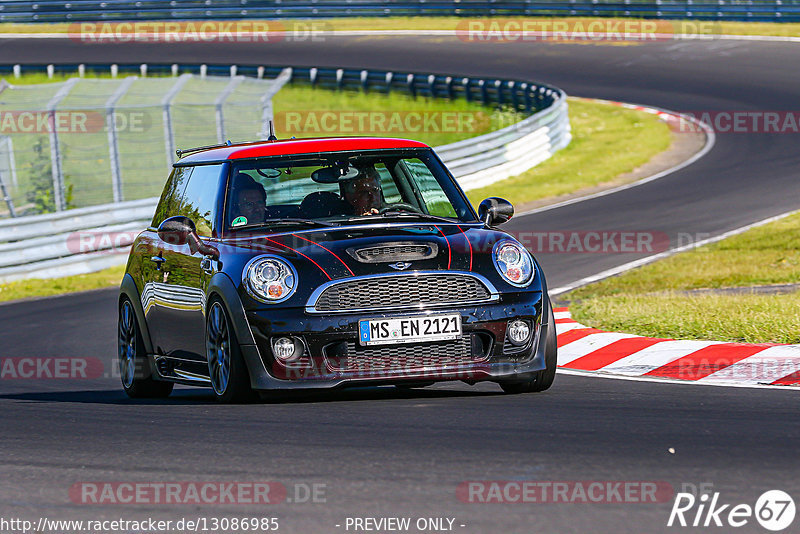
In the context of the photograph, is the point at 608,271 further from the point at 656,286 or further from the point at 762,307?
the point at 762,307

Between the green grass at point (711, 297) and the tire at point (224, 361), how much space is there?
3739mm

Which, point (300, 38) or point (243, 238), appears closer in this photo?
point (243, 238)

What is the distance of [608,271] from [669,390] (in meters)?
7.64

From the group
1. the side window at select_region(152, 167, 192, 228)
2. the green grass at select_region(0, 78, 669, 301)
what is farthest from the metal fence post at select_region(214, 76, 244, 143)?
the side window at select_region(152, 167, 192, 228)

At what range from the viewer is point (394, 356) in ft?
23.5

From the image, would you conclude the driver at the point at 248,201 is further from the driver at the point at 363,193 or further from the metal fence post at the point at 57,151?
the metal fence post at the point at 57,151

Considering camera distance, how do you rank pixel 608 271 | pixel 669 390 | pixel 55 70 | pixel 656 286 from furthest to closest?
pixel 55 70 < pixel 608 271 < pixel 656 286 < pixel 669 390

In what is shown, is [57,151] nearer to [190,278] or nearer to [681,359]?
[190,278]

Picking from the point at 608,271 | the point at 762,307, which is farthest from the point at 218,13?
the point at 762,307

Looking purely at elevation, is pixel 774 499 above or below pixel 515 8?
above

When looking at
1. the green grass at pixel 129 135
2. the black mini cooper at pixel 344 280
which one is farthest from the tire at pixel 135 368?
the green grass at pixel 129 135

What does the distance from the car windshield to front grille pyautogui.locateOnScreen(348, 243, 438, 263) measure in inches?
26.7

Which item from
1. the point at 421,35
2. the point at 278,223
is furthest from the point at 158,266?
the point at 421,35

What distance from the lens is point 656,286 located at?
13.8m
